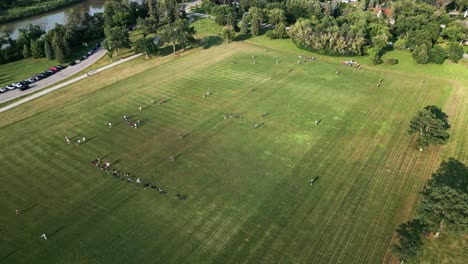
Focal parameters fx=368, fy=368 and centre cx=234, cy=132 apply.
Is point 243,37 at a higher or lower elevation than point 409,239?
higher

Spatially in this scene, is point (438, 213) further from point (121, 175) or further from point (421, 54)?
point (421, 54)

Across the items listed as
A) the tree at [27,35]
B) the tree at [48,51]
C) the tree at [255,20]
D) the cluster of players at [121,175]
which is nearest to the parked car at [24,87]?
the tree at [48,51]

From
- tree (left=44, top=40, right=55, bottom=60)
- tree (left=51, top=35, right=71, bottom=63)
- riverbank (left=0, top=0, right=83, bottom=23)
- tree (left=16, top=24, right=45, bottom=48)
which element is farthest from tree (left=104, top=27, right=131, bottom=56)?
riverbank (left=0, top=0, right=83, bottom=23)

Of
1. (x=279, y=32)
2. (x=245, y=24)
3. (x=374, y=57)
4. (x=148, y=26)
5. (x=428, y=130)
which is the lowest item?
(x=428, y=130)

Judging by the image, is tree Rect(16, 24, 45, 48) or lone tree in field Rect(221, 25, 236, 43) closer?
tree Rect(16, 24, 45, 48)

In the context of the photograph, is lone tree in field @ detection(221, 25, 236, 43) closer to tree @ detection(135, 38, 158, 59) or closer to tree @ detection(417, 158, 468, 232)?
tree @ detection(135, 38, 158, 59)

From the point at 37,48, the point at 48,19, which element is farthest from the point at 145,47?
the point at 48,19

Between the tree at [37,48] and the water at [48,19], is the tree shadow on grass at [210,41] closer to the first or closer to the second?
the tree at [37,48]

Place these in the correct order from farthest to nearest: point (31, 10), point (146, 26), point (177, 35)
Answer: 1. point (31, 10)
2. point (146, 26)
3. point (177, 35)
